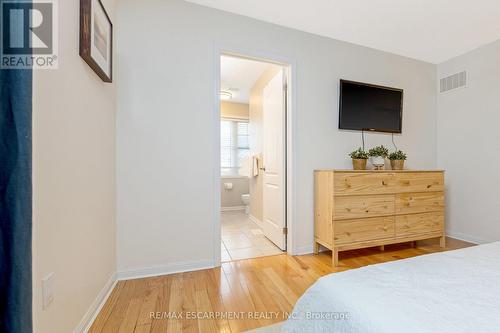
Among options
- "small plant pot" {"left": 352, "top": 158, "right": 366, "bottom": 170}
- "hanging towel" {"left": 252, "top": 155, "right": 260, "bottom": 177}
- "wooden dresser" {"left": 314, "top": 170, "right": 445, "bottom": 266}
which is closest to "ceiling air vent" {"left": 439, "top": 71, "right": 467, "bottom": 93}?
"wooden dresser" {"left": 314, "top": 170, "right": 445, "bottom": 266}

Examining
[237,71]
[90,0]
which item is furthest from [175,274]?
[237,71]

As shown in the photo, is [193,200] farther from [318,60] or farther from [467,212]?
[467,212]

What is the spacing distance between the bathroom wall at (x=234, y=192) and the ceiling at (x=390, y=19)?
3440 mm

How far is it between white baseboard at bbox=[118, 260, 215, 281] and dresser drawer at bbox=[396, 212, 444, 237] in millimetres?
2045

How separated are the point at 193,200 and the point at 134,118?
891 mm

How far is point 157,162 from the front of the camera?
2.00 metres

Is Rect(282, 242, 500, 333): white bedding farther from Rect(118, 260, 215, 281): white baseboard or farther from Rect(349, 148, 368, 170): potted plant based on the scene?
Rect(349, 148, 368, 170): potted plant

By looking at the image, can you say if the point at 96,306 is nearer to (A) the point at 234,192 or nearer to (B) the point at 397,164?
(B) the point at 397,164

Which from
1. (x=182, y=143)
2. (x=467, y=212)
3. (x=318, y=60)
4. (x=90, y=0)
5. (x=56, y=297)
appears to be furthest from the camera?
(x=467, y=212)

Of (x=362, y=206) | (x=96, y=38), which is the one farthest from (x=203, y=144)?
(x=362, y=206)

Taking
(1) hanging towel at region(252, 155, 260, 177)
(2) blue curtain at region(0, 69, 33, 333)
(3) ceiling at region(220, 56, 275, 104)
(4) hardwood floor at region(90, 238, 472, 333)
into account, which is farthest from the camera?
(1) hanging towel at region(252, 155, 260, 177)

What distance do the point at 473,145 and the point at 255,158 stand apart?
2.91 metres

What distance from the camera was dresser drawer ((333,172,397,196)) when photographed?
2.17 m

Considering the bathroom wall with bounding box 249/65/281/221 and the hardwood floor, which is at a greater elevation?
the bathroom wall with bounding box 249/65/281/221
